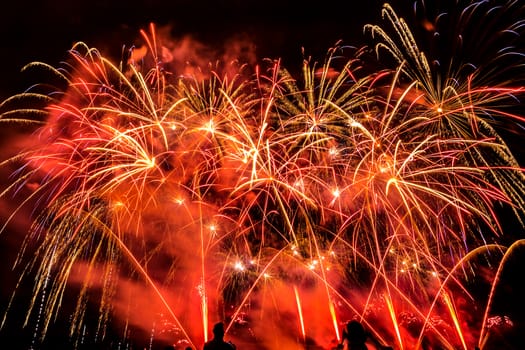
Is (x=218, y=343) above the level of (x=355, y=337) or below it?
above

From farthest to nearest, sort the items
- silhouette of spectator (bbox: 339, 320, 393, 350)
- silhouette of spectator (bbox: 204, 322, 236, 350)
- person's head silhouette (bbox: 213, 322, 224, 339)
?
person's head silhouette (bbox: 213, 322, 224, 339), silhouette of spectator (bbox: 204, 322, 236, 350), silhouette of spectator (bbox: 339, 320, 393, 350)

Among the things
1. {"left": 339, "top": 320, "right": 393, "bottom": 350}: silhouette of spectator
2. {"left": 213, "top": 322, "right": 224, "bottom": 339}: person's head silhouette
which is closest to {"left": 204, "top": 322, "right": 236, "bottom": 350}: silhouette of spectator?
{"left": 213, "top": 322, "right": 224, "bottom": 339}: person's head silhouette

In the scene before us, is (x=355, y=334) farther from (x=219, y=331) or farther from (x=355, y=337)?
(x=219, y=331)

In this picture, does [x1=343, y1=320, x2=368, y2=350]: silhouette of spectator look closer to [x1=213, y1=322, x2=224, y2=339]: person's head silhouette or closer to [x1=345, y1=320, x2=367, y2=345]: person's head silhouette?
[x1=345, y1=320, x2=367, y2=345]: person's head silhouette

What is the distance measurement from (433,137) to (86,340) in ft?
199

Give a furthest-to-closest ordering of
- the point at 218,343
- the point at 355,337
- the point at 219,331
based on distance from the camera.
A: the point at 219,331, the point at 218,343, the point at 355,337

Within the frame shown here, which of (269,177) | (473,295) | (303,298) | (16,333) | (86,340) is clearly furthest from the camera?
(86,340)

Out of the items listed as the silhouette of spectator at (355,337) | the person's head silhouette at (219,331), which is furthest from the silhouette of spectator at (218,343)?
the silhouette of spectator at (355,337)

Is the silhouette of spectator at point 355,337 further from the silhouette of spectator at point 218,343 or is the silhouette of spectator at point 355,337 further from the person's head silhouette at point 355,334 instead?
the silhouette of spectator at point 218,343

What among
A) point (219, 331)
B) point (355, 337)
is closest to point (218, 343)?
point (219, 331)

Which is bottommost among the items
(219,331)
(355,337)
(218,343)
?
(355,337)

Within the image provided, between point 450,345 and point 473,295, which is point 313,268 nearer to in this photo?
point 473,295

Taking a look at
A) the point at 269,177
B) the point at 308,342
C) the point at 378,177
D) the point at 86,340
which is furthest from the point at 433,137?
the point at 86,340

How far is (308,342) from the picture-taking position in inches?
1067
